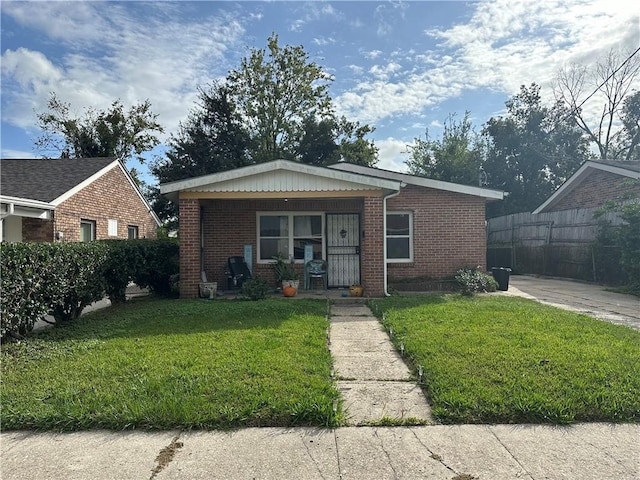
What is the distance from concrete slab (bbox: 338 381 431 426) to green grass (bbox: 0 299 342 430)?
19cm

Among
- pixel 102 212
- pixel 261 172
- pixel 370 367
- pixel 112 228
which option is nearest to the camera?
pixel 370 367

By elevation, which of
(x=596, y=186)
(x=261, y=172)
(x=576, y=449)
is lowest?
(x=576, y=449)

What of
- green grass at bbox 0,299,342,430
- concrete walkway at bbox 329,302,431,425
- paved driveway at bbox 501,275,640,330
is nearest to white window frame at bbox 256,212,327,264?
green grass at bbox 0,299,342,430

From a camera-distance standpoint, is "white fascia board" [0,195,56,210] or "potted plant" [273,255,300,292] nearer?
"white fascia board" [0,195,56,210]

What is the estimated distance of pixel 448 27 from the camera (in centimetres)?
927

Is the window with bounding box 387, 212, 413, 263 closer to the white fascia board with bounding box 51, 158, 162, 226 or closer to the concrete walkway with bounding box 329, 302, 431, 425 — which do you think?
the concrete walkway with bounding box 329, 302, 431, 425

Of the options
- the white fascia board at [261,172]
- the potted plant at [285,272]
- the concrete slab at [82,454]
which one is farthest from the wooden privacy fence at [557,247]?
the concrete slab at [82,454]

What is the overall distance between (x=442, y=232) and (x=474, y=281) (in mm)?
1646

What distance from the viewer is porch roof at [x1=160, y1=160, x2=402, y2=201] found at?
358 inches

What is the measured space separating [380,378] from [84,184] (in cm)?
1183

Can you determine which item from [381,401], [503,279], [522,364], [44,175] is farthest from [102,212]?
[522,364]

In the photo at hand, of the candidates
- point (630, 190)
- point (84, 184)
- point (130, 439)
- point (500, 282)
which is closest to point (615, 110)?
point (630, 190)

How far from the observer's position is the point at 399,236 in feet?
37.6

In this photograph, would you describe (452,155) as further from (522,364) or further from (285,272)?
(522,364)
